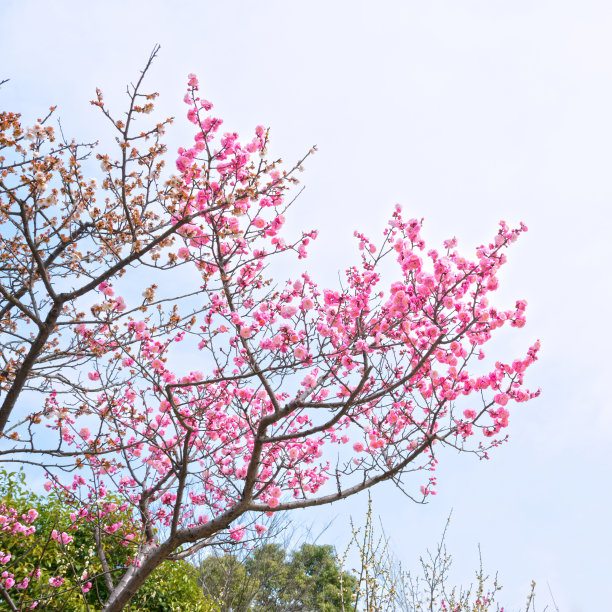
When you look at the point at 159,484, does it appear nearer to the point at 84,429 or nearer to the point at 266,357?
the point at 84,429

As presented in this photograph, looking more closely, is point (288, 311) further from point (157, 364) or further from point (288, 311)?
point (157, 364)

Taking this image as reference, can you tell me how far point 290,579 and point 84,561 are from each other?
25.9 ft

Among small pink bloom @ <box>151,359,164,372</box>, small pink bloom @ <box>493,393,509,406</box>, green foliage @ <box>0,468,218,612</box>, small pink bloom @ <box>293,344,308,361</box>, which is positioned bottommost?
green foliage @ <box>0,468,218,612</box>

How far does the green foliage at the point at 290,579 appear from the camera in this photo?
1170cm

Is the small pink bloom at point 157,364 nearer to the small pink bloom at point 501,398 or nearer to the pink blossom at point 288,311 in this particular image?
the pink blossom at point 288,311

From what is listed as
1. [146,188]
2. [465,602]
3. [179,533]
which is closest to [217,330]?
[146,188]

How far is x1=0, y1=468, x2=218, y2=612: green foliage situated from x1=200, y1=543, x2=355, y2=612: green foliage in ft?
11.3

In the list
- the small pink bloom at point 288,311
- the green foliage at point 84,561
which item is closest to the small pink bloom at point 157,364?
the small pink bloom at point 288,311

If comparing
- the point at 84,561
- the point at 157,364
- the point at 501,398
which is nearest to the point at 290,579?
the point at 84,561

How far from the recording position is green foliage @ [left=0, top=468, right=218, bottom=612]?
19.8ft

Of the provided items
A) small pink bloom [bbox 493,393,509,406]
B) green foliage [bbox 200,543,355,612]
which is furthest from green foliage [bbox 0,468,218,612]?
small pink bloom [bbox 493,393,509,406]

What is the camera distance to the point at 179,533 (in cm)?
461

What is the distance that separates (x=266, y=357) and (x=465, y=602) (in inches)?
164

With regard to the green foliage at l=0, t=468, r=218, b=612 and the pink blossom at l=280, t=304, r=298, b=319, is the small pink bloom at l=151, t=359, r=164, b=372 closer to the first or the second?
the pink blossom at l=280, t=304, r=298, b=319
